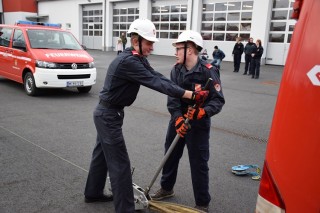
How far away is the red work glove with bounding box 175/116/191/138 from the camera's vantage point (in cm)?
290

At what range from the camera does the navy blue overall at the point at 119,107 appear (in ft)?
9.28

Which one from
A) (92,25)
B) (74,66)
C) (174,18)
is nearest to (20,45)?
(74,66)

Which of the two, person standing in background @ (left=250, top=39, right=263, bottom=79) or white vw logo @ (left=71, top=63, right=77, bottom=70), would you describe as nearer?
white vw logo @ (left=71, top=63, right=77, bottom=70)

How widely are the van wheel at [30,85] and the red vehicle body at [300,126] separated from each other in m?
8.37

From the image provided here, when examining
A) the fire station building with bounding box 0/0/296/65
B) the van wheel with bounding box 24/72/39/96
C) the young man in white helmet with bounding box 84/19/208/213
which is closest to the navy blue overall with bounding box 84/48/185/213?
the young man in white helmet with bounding box 84/19/208/213

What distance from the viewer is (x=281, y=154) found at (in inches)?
63.6

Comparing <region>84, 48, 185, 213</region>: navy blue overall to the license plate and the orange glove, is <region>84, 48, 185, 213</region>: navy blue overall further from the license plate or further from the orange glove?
the license plate

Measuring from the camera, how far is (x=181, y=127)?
293 cm

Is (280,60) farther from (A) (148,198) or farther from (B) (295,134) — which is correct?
(B) (295,134)

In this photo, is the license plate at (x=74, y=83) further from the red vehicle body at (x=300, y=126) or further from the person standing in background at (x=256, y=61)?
the person standing in background at (x=256, y=61)

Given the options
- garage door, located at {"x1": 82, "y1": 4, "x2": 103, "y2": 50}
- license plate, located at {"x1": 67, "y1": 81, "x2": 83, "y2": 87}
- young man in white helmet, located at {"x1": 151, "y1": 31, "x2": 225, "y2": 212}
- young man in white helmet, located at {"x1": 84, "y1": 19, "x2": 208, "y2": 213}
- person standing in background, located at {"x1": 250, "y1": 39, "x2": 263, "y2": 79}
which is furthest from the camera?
garage door, located at {"x1": 82, "y1": 4, "x2": 103, "y2": 50}

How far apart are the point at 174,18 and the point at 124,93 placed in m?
23.1

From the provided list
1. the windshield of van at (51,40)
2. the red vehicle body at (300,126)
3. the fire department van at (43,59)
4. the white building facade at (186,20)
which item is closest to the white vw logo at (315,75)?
the red vehicle body at (300,126)

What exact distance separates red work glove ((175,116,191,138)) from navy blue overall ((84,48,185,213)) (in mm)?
302
